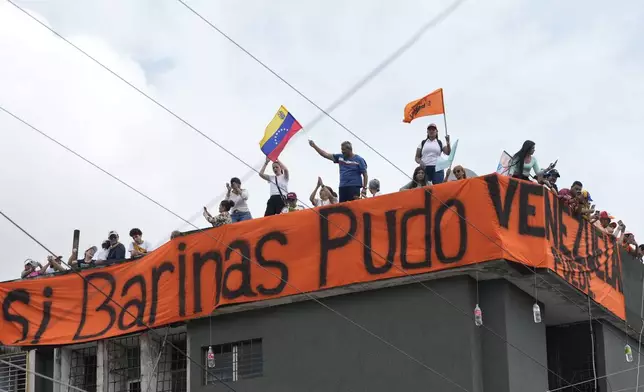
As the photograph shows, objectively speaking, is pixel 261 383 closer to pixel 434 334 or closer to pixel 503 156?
pixel 434 334

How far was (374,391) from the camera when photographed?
995 inches

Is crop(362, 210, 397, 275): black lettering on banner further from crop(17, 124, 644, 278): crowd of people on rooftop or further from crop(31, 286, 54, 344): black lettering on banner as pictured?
crop(31, 286, 54, 344): black lettering on banner

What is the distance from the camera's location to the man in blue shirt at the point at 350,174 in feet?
87.4

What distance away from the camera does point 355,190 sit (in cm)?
2670

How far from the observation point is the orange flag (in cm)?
2719

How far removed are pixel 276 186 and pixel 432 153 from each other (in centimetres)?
331

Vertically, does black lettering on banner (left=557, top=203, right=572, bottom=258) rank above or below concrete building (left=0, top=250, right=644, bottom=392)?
above

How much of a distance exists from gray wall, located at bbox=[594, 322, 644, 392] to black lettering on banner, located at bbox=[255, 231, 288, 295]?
617 cm

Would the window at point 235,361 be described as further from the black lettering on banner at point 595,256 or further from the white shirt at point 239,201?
the black lettering on banner at point 595,256

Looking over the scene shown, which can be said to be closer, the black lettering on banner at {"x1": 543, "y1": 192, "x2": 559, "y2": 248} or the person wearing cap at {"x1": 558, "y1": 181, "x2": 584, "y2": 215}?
the black lettering on banner at {"x1": 543, "y1": 192, "x2": 559, "y2": 248}

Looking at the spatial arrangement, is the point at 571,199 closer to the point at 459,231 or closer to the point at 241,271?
the point at 459,231

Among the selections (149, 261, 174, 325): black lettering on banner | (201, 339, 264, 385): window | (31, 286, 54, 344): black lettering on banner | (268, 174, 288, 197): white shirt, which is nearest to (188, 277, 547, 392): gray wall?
(201, 339, 264, 385): window

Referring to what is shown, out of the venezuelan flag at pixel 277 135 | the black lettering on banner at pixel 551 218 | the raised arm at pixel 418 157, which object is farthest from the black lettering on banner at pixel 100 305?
the black lettering on banner at pixel 551 218

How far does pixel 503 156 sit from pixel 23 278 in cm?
1044
